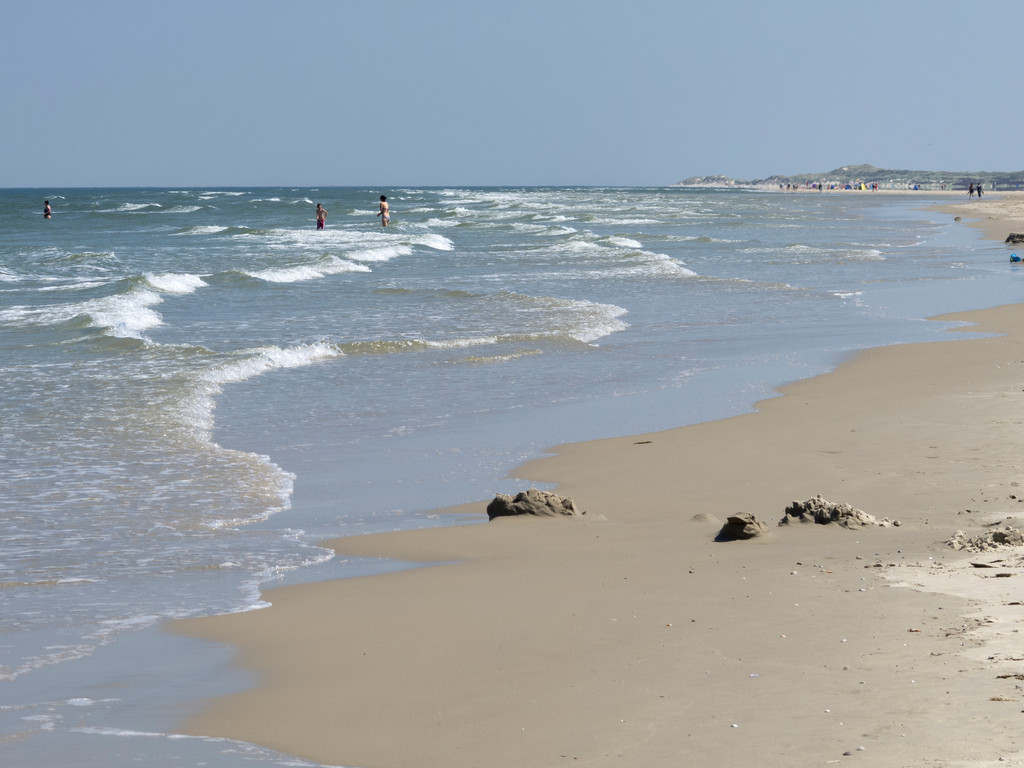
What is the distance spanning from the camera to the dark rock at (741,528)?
6621mm

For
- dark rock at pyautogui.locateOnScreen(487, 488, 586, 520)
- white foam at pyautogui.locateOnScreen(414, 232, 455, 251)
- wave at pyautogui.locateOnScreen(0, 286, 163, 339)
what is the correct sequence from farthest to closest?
1. white foam at pyautogui.locateOnScreen(414, 232, 455, 251)
2. wave at pyautogui.locateOnScreen(0, 286, 163, 339)
3. dark rock at pyautogui.locateOnScreen(487, 488, 586, 520)

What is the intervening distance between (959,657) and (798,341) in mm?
12046

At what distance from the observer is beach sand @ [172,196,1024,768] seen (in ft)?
13.3

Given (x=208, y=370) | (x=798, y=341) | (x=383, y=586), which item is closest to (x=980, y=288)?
(x=798, y=341)

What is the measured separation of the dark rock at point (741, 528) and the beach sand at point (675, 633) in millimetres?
102

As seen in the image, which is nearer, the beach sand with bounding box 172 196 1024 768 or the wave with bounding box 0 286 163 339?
the beach sand with bounding box 172 196 1024 768

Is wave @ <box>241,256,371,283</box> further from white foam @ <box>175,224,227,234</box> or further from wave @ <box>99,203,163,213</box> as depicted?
wave @ <box>99,203,163,213</box>

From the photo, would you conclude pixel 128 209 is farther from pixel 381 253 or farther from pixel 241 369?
pixel 241 369

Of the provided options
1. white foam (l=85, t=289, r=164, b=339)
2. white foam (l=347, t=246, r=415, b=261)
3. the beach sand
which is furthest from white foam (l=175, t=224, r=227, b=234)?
the beach sand

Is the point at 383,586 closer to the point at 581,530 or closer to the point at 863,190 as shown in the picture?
the point at 581,530

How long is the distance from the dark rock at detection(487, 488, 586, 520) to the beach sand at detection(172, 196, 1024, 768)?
0.41ft

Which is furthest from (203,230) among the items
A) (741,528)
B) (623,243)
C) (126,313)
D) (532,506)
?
(741,528)

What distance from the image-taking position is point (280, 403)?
12.0 meters

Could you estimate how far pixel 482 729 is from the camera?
4297 millimetres
